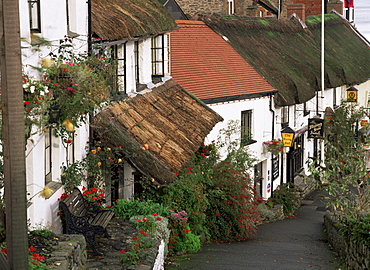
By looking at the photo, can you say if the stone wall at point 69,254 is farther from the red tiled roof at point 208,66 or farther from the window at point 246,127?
the window at point 246,127

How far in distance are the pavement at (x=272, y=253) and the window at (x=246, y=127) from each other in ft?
8.82

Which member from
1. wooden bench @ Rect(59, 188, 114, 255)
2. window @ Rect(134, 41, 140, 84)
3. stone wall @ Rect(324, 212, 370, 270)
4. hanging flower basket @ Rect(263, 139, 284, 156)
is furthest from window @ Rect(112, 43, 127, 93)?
hanging flower basket @ Rect(263, 139, 284, 156)

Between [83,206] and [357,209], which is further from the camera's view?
[357,209]

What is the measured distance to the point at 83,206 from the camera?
982cm

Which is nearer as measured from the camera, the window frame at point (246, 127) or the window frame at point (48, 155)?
the window frame at point (48, 155)

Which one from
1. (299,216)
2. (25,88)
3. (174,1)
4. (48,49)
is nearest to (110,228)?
(48,49)

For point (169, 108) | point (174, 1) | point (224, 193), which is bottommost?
point (224, 193)

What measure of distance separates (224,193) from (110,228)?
17.9ft

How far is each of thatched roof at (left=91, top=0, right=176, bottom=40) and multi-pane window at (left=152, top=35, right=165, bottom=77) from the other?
498 millimetres

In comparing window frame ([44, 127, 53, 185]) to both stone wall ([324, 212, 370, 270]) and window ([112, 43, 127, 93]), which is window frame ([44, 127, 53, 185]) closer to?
window ([112, 43, 127, 93])

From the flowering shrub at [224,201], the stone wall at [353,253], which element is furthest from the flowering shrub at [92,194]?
the stone wall at [353,253]

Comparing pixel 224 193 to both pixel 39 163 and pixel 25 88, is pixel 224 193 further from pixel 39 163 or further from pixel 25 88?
pixel 25 88

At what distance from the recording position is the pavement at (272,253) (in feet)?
35.9

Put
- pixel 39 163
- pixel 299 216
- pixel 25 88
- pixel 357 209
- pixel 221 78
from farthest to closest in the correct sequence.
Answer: pixel 299 216 < pixel 221 78 < pixel 357 209 < pixel 39 163 < pixel 25 88
